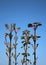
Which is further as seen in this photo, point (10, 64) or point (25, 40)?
point (25, 40)

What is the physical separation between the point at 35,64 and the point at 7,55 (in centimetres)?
395

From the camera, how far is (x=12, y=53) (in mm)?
40656

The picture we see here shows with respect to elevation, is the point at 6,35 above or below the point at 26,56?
above

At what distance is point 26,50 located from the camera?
45.2m

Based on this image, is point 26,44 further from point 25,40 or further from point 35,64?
point 35,64

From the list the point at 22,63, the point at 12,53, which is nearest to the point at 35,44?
the point at 12,53

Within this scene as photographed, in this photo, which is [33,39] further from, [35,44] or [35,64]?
[35,64]

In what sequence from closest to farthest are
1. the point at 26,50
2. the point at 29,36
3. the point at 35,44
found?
the point at 35,44 < the point at 29,36 < the point at 26,50

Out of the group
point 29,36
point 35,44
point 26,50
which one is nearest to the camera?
point 35,44

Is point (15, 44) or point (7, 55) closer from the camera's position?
point (7, 55)

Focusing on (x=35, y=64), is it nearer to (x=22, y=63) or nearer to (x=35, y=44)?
(x=35, y=44)

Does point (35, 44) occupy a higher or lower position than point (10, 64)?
higher

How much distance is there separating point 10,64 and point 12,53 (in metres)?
1.75

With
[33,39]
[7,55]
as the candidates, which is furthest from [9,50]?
[33,39]
